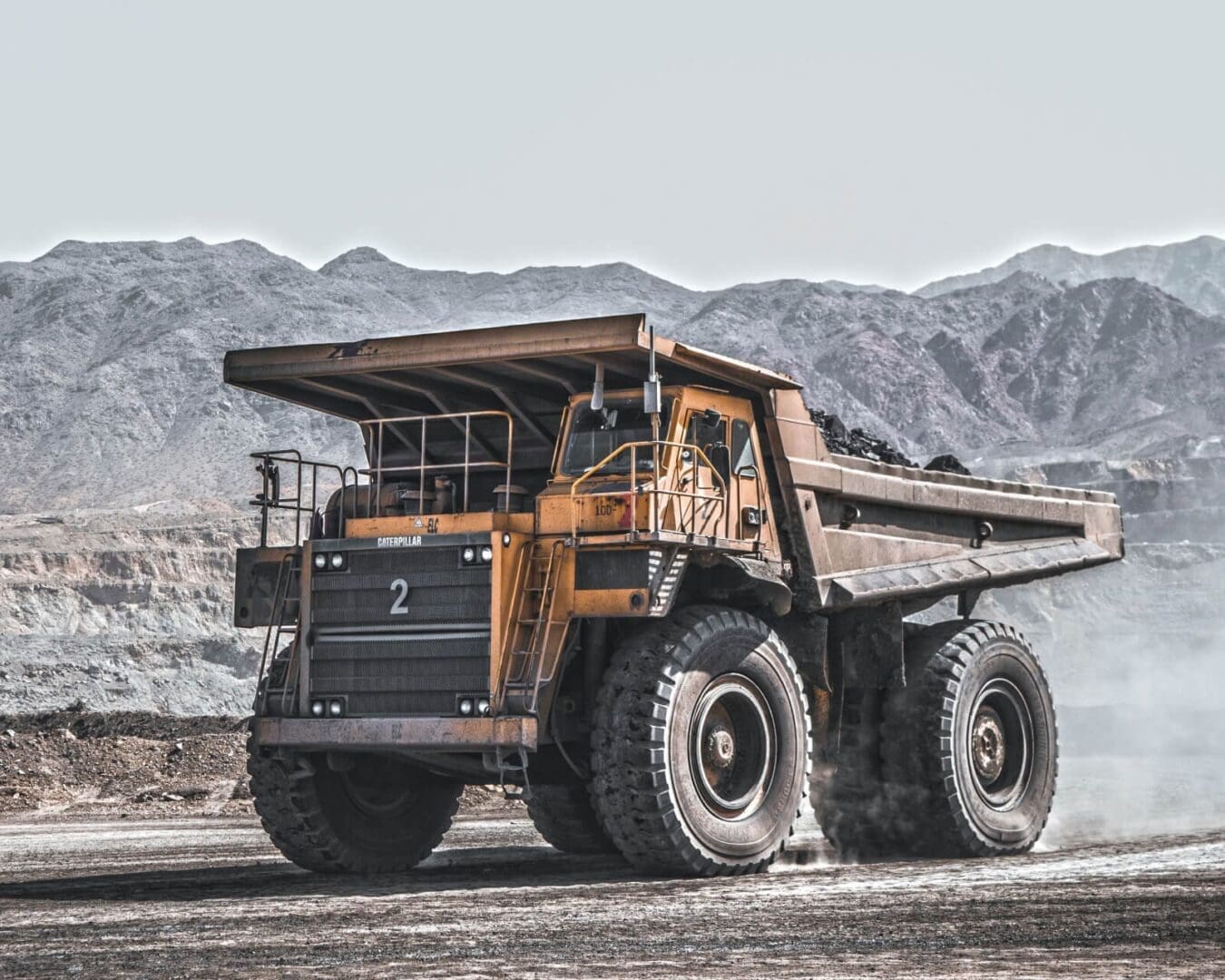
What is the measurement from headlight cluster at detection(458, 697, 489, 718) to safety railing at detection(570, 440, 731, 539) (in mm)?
1175

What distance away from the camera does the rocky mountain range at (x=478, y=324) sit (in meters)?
78.6

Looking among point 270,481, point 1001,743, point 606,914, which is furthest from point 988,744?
point 270,481

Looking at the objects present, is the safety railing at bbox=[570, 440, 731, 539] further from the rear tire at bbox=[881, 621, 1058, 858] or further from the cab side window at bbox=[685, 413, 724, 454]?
the rear tire at bbox=[881, 621, 1058, 858]

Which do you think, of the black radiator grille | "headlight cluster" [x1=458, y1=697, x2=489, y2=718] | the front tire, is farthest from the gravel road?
the black radiator grille

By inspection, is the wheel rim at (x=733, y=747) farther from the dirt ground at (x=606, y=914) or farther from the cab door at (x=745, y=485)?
the cab door at (x=745, y=485)

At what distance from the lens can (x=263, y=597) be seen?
12836 mm

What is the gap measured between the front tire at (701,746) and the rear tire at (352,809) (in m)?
2.15

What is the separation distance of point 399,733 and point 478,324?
93716 millimetres

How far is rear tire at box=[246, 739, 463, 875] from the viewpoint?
40.7 feet

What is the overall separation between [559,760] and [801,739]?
64.2 inches

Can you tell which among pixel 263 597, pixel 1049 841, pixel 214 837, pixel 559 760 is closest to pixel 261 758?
pixel 263 597

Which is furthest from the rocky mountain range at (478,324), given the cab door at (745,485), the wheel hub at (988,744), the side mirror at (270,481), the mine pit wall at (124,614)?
the cab door at (745,485)

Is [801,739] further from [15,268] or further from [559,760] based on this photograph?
[15,268]

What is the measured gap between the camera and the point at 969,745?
1405 centimetres
